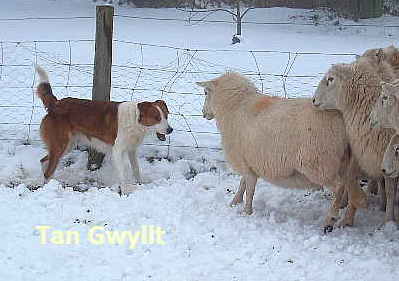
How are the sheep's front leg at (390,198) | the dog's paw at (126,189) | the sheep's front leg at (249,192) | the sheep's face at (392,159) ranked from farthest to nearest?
the dog's paw at (126,189)
the sheep's front leg at (249,192)
the sheep's front leg at (390,198)
the sheep's face at (392,159)

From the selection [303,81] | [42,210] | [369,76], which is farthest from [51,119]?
[303,81]

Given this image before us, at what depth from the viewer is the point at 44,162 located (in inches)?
266

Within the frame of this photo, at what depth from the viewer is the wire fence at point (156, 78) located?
25.8 ft

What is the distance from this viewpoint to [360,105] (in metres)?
4.92

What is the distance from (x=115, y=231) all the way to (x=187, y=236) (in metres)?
0.60

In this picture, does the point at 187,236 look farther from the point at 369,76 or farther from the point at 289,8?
the point at 289,8

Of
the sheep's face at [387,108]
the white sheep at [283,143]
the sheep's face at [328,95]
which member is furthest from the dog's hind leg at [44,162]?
the sheep's face at [387,108]

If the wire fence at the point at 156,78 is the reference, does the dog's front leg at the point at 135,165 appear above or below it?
below

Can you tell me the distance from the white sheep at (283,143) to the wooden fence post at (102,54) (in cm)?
165

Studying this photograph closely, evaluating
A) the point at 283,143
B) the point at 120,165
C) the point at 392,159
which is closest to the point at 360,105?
the point at 392,159

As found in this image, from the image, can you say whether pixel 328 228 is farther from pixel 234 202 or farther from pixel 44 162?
pixel 44 162

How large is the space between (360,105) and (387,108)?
1.31 ft

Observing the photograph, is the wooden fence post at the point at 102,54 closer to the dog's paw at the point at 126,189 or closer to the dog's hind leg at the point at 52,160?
the dog's hind leg at the point at 52,160

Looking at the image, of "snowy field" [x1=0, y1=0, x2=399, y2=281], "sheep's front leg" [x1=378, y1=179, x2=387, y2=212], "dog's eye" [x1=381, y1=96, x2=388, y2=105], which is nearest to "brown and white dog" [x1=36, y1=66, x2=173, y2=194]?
"snowy field" [x1=0, y1=0, x2=399, y2=281]
